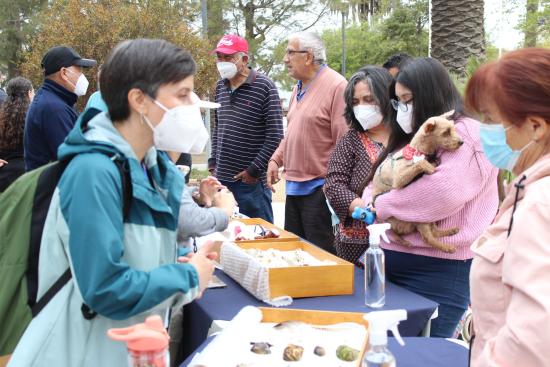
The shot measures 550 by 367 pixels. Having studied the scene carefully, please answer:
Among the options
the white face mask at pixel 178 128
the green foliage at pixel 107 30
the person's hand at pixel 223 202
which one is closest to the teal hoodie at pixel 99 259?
the white face mask at pixel 178 128

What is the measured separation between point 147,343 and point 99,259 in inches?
9.5

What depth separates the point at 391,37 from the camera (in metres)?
26.4

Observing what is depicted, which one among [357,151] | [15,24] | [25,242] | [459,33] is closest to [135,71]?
[25,242]

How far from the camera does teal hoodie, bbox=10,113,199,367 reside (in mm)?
1306

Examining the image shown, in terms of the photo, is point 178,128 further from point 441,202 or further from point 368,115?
point 368,115

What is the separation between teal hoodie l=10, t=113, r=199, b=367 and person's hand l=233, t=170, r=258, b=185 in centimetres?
263

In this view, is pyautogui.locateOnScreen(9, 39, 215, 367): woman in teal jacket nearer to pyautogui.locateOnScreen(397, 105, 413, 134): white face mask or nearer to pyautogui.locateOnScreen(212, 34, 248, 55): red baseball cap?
pyautogui.locateOnScreen(397, 105, 413, 134): white face mask

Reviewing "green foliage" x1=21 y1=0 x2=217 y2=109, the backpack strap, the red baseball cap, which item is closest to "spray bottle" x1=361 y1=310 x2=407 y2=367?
the backpack strap

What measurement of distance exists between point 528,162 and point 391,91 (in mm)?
1336

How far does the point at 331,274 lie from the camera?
2.18 m

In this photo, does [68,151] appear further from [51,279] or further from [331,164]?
[331,164]

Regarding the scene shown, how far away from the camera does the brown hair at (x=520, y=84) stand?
4.15ft

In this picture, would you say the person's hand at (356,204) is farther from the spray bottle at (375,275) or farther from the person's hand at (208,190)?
the person's hand at (208,190)

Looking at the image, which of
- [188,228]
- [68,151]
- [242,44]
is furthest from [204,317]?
[242,44]
